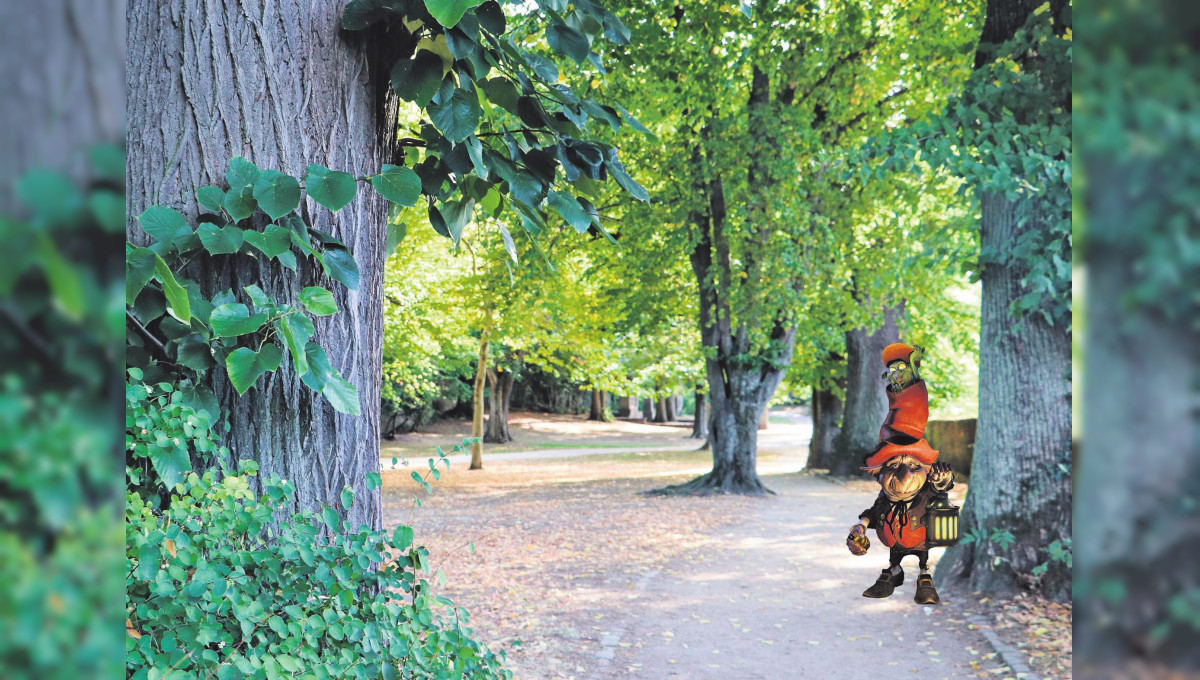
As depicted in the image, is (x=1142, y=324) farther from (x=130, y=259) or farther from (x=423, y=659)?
(x=423, y=659)

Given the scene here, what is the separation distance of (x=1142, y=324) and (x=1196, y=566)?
122mm

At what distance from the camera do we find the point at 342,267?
2.77m

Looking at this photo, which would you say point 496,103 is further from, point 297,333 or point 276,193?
point 297,333

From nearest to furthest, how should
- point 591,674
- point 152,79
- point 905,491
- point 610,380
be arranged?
1. point 905,491
2. point 152,79
3. point 591,674
4. point 610,380

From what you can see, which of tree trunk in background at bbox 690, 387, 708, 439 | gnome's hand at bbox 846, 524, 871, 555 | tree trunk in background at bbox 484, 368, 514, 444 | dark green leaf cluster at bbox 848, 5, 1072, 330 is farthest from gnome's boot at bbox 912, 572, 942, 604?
tree trunk in background at bbox 484, 368, 514, 444

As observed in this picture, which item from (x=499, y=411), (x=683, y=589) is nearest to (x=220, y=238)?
(x=683, y=589)

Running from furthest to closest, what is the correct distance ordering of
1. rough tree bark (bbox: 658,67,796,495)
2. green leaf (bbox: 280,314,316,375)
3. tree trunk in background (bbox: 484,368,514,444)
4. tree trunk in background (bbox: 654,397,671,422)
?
tree trunk in background (bbox: 654,397,671,422) < tree trunk in background (bbox: 484,368,514,444) < rough tree bark (bbox: 658,67,796,495) < green leaf (bbox: 280,314,316,375)

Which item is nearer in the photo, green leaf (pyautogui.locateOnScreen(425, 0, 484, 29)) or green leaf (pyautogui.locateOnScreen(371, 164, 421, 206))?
green leaf (pyautogui.locateOnScreen(425, 0, 484, 29))

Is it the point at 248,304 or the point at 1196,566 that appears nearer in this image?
the point at 1196,566

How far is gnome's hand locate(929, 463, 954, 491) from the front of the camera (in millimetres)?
1439

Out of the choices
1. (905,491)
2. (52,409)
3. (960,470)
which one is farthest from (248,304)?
(960,470)

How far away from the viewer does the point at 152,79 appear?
9.32 ft

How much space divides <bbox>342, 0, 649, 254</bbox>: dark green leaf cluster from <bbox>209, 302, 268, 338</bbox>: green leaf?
64cm

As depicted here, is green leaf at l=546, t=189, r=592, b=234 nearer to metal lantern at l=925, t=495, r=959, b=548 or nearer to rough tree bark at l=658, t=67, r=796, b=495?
metal lantern at l=925, t=495, r=959, b=548
